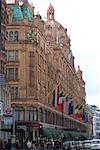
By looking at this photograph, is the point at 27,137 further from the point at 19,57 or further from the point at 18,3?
the point at 18,3

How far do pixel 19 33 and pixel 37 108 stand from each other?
575 inches

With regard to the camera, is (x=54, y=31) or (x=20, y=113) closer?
(x=20, y=113)

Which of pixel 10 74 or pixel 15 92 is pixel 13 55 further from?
pixel 15 92

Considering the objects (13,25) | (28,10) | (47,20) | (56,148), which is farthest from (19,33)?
(47,20)

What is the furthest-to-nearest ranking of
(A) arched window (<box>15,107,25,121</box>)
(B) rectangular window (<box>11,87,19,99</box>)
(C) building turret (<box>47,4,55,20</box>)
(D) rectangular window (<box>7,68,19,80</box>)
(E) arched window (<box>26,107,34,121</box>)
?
1. (C) building turret (<box>47,4,55,20</box>)
2. (E) arched window (<box>26,107,34,121</box>)
3. (D) rectangular window (<box>7,68,19,80</box>)
4. (A) arched window (<box>15,107,25,121</box>)
5. (B) rectangular window (<box>11,87,19,99</box>)

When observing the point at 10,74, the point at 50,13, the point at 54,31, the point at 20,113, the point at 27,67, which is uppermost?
the point at 50,13

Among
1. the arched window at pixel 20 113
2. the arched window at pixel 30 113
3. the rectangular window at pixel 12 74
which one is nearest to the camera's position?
the arched window at pixel 20 113

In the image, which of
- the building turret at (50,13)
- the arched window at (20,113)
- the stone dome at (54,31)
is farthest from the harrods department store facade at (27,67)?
the building turret at (50,13)

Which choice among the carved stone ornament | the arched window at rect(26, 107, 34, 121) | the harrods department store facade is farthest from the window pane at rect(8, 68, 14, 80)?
the carved stone ornament

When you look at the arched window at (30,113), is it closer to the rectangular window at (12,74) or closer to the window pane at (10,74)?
the rectangular window at (12,74)

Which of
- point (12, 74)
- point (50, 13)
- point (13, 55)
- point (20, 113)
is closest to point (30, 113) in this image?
point (20, 113)

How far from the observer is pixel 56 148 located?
80.3 m

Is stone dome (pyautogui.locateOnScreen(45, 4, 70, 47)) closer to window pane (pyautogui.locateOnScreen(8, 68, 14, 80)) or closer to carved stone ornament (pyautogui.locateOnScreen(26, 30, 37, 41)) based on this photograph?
carved stone ornament (pyautogui.locateOnScreen(26, 30, 37, 41))

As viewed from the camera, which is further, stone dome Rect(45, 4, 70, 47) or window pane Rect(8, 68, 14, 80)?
stone dome Rect(45, 4, 70, 47)
